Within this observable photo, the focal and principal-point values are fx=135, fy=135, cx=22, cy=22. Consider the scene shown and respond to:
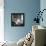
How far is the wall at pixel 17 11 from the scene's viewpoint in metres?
5.90

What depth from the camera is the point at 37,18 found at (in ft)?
19.3

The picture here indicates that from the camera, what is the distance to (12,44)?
164 inches

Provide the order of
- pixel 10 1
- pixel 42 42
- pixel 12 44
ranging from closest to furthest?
pixel 42 42
pixel 12 44
pixel 10 1

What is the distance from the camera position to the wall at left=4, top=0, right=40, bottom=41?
5902mm

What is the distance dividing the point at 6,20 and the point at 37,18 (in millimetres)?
1360

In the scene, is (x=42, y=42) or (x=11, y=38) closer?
(x=42, y=42)

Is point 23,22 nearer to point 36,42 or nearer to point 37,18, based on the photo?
point 37,18

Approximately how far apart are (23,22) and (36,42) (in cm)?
325

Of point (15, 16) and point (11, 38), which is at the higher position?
point (15, 16)

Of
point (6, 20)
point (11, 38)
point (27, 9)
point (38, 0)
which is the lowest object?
point (11, 38)

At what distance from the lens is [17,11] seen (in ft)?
19.5

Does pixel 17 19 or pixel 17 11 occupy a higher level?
pixel 17 11

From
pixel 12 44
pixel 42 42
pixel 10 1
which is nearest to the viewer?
pixel 42 42

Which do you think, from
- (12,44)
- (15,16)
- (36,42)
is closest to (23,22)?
(15,16)
